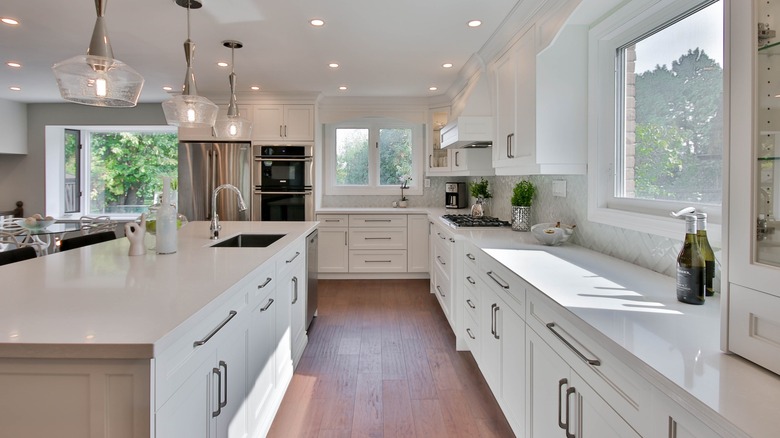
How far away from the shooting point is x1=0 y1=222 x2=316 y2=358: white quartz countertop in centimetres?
95

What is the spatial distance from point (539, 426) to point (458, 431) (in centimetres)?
65

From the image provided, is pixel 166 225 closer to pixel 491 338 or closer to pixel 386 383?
pixel 386 383

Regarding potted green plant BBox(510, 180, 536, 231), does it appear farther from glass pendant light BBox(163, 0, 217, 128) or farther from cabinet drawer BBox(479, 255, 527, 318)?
glass pendant light BBox(163, 0, 217, 128)

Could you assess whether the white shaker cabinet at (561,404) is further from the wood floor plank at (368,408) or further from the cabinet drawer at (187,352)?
the cabinet drawer at (187,352)

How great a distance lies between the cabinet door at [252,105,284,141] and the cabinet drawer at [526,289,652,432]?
4.53 metres

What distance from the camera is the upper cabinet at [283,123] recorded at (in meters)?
5.41

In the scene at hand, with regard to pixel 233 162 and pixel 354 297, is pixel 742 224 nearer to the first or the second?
pixel 354 297

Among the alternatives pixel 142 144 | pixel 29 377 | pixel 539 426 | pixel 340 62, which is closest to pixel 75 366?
pixel 29 377

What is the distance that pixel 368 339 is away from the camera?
3436 millimetres

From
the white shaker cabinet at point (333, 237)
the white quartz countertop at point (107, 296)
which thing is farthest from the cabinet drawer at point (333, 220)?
the white quartz countertop at point (107, 296)

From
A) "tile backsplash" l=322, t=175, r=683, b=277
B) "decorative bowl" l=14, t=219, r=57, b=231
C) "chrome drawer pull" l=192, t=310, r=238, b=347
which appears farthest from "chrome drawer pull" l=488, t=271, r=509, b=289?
"decorative bowl" l=14, t=219, r=57, b=231

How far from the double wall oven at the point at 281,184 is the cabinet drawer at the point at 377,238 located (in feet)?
1.99

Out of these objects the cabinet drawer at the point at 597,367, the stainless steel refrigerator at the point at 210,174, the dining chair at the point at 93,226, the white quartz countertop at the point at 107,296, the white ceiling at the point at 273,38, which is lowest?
the cabinet drawer at the point at 597,367

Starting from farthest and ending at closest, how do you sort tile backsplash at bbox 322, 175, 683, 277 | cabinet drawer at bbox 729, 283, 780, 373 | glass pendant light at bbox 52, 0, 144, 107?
1. tile backsplash at bbox 322, 175, 683, 277
2. glass pendant light at bbox 52, 0, 144, 107
3. cabinet drawer at bbox 729, 283, 780, 373
